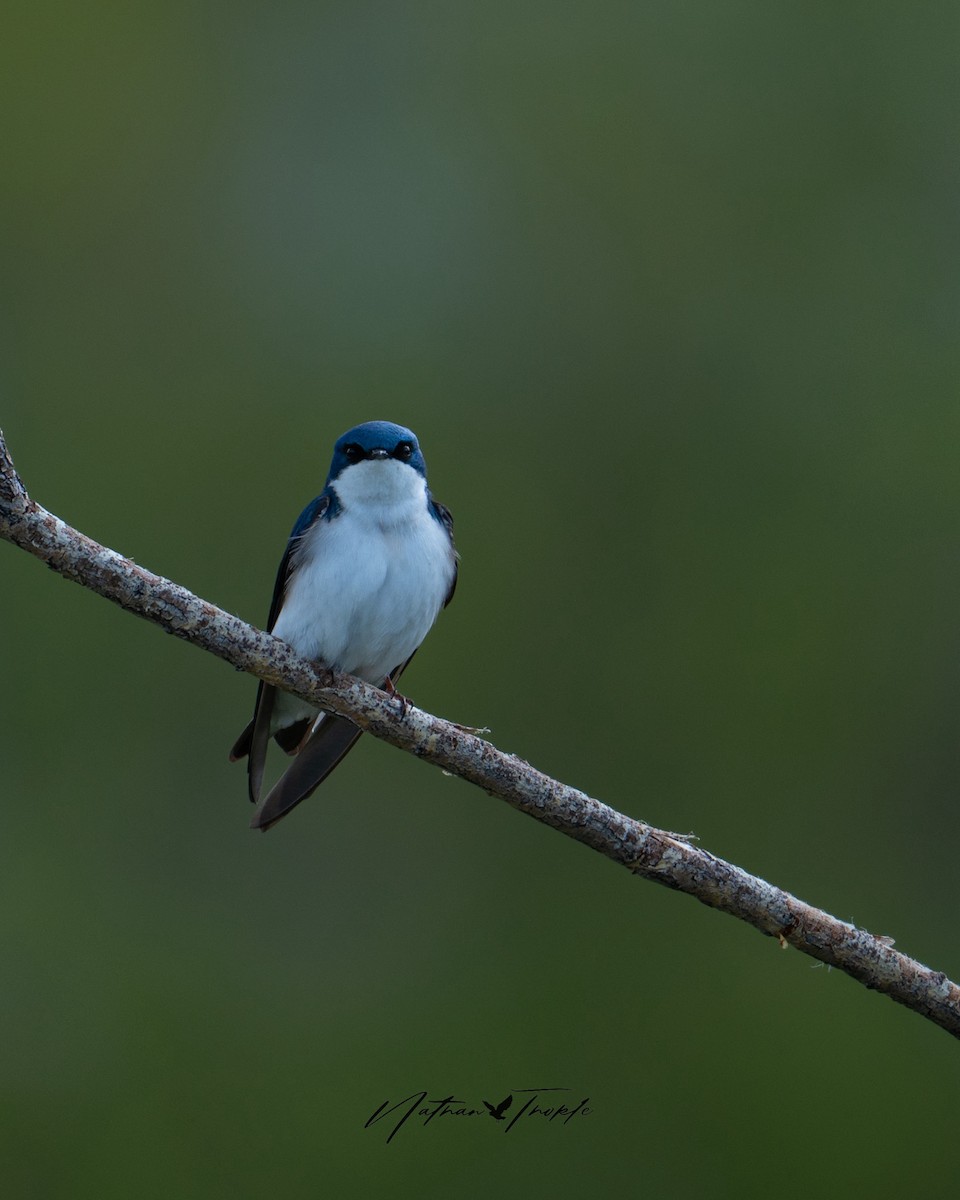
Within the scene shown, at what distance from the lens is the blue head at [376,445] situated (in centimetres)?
204

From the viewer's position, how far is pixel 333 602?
78.2 inches

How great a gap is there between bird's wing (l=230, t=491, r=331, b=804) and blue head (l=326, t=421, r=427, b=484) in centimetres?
9

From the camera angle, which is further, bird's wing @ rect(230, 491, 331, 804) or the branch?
bird's wing @ rect(230, 491, 331, 804)

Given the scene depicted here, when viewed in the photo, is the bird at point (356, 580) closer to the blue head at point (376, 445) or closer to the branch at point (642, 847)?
the blue head at point (376, 445)

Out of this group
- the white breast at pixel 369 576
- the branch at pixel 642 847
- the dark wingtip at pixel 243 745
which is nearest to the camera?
the branch at pixel 642 847

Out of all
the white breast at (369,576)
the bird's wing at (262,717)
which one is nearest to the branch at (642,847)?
the white breast at (369,576)

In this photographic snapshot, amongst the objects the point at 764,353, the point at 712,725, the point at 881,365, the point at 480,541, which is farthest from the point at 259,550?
the point at 881,365

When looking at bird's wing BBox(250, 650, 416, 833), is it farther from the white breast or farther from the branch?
the branch

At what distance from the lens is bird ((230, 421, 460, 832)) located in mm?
2006

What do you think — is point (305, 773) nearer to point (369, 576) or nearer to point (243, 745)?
point (243, 745)

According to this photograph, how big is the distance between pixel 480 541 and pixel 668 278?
1154 millimetres

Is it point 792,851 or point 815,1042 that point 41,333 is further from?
point 815,1042

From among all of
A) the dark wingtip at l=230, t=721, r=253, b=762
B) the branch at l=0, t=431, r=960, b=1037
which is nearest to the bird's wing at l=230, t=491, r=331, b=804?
the dark wingtip at l=230, t=721, r=253, b=762

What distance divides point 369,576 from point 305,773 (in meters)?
0.37
